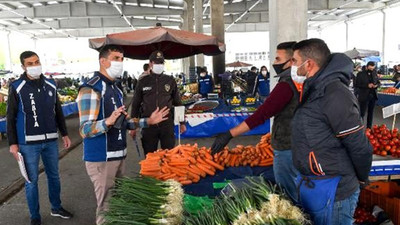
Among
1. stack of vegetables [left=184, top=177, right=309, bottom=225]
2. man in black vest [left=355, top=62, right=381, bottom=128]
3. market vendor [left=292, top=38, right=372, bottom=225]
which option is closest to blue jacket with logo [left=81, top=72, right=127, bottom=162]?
stack of vegetables [left=184, top=177, right=309, bottom=225]

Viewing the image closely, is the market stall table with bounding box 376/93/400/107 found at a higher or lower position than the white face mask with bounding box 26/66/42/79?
lower

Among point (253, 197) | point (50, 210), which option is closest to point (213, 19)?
point (50, 210)

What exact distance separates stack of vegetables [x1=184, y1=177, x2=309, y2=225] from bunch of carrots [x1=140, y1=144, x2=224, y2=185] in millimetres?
1295

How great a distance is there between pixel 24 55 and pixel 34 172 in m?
1.26

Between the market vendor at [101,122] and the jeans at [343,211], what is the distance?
1.68 metres

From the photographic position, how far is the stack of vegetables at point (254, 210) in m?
1.95

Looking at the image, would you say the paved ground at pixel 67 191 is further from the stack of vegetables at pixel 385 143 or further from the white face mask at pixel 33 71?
the stack of vegetables at pixel 385 143

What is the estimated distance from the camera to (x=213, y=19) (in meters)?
16.6

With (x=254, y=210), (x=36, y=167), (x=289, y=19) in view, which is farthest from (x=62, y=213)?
(x=289, y=19)

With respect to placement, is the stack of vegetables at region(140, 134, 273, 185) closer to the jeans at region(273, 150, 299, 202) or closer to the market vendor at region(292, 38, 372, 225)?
the jeans at region(273, 150, 299, 202)

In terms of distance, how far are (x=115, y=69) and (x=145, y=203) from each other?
3.82 feet

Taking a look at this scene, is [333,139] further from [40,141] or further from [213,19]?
[213,19]

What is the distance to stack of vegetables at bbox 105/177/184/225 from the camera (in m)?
2.30

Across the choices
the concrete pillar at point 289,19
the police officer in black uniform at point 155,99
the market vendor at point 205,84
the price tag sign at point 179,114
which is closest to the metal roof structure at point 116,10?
the market vendor at point 205,84
